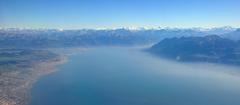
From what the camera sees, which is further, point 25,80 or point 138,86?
point 25,80

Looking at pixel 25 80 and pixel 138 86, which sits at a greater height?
pixel 25 80

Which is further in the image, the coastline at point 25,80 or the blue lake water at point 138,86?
the blue lake water at point 138,86

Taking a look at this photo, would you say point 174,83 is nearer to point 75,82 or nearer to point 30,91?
point 75,82

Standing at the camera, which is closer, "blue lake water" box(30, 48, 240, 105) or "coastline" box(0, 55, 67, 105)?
"coastline" box(0, 55, 67, 105)
